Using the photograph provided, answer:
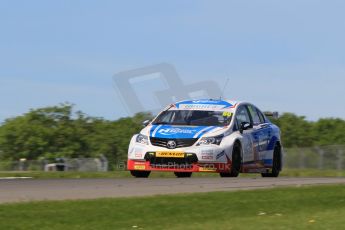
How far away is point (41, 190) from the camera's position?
1368 centimetres

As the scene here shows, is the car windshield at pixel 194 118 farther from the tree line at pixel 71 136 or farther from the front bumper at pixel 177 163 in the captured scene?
the tree line at pixel 71 136

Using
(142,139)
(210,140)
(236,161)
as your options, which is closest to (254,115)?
(236,161)

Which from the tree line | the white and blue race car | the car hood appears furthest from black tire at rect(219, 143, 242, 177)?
the tree line

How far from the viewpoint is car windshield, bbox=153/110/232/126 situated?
19.1 meters

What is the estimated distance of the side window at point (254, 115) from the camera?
819 inches

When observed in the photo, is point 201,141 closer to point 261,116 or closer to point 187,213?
point 261,116

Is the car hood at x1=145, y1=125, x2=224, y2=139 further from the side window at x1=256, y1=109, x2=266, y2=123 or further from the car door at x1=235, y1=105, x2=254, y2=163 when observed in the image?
the side window at x1=256, y1=109, x2=266, y2=123

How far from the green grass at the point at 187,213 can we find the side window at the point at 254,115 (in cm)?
789

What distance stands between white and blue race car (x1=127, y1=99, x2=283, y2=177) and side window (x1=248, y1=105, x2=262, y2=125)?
10cm

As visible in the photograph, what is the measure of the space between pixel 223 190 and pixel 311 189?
1.47 meters

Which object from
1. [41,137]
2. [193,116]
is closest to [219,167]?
[193,116]

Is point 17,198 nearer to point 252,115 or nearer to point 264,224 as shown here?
point 264,224

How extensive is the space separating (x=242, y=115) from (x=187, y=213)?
32.2 ft

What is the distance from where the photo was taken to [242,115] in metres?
20.1
